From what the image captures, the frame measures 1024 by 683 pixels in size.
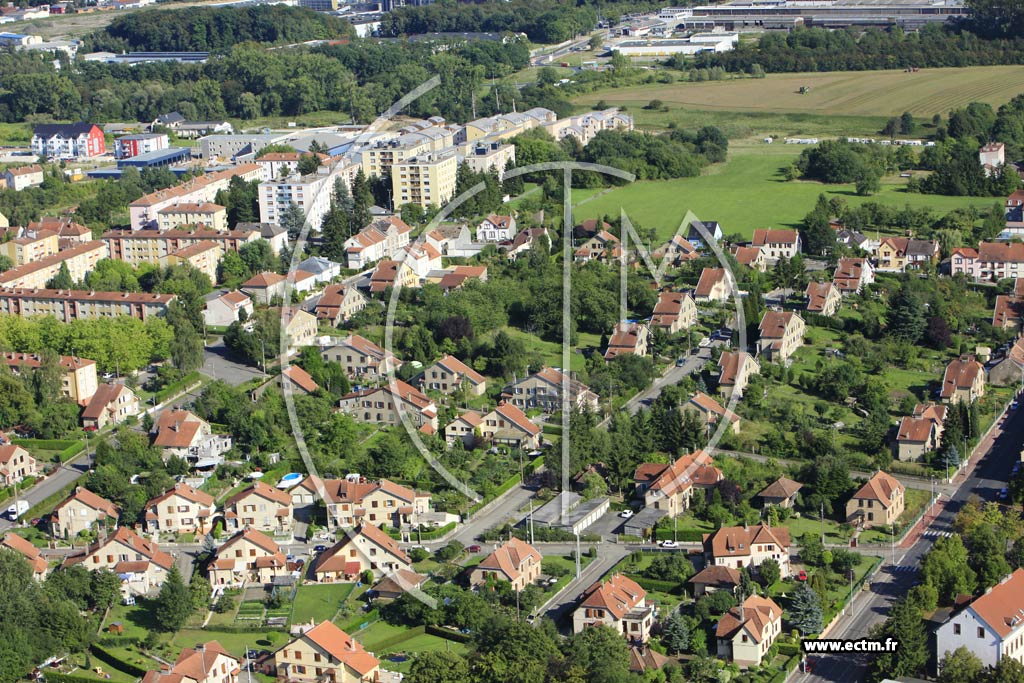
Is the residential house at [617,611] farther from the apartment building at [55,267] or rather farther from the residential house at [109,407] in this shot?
the apartment building at [55,267]

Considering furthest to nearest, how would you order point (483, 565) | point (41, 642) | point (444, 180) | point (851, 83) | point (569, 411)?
point (851, 83), point (444, 180), point (569, 411), point (483, 565), point (41, 642)

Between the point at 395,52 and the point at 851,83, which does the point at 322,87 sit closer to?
the point at 395,52

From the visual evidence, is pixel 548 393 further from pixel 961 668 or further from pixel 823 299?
pixel 961 668

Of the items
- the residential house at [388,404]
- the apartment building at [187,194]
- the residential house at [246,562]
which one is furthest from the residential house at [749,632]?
the apartment building at [187,194]

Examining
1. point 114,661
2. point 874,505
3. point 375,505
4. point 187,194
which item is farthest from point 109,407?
point 187,194

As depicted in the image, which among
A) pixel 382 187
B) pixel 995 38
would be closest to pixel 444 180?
pixel 382 187

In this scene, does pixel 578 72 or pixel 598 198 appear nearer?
pixel 598 198
